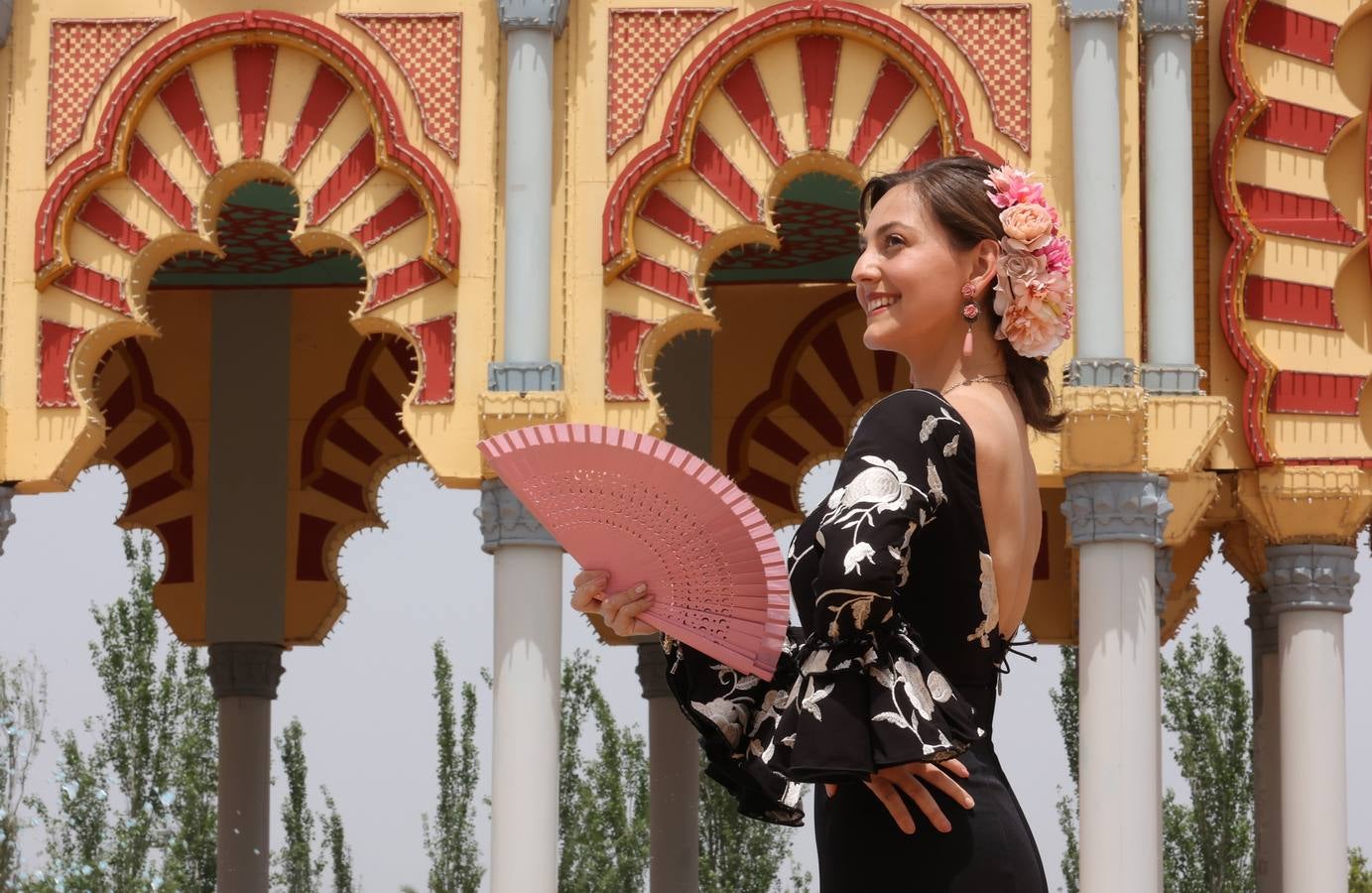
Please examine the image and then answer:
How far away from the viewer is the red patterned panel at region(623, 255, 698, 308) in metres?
15.5

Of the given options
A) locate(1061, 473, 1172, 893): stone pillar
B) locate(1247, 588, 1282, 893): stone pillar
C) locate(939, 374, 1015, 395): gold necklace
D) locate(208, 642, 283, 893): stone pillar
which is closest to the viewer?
locate(939, 374, 1015, 395): gold necklace

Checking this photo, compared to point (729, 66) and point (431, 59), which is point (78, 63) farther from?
point (729, 66)

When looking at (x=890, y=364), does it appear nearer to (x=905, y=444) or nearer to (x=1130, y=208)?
(x=1130, y=208)

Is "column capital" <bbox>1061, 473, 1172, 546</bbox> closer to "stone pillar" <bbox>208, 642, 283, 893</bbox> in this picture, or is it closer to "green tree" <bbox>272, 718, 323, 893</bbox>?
"stone pillar" <bbox>208, 642, 283, 893</bbox>

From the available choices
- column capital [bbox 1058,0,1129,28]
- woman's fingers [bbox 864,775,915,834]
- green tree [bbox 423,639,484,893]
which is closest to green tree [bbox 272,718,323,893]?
green tree [bbox 423,639,484,893]

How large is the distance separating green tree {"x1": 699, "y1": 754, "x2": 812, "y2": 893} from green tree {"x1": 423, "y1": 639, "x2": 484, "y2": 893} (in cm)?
315

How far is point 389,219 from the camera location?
15.7 metres

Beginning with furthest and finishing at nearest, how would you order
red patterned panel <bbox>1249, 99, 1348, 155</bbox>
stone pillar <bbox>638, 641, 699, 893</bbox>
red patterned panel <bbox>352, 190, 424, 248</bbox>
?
1. stone pillar <bbox>638, 641, 699, 893</bbox>
2. red patterned panel <bbox>1249, 99, 1348, 155</bbox>
3. red patterned panel <bbox>352, 190, 424, 248</bbox>

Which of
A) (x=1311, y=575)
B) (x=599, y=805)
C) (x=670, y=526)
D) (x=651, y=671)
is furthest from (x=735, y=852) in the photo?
(x=670, y=526)

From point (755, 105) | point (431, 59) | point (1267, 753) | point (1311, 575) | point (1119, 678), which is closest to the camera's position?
point (1119, 678)

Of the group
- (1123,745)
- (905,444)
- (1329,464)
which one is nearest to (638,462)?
(905,444)

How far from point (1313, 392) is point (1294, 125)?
1.78 metres

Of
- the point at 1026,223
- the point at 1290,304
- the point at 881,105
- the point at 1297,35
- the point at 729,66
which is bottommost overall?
the point at 1026,223

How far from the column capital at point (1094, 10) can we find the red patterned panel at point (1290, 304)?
2239 millimetres
